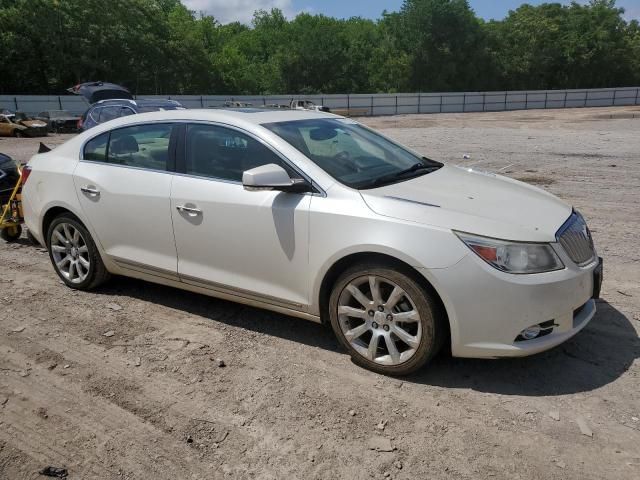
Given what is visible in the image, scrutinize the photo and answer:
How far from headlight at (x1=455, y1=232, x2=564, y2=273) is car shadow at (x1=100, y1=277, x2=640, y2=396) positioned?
0.75m

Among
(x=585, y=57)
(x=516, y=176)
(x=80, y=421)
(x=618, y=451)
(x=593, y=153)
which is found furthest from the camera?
(x=585, y=57)

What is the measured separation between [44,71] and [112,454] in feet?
174

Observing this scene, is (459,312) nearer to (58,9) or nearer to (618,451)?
(618,451)

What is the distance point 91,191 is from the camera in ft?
15.2

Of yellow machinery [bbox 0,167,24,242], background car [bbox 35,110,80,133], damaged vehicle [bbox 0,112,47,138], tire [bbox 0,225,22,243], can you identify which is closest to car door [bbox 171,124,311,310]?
yellow machinery [bbox 0,167,24,242]

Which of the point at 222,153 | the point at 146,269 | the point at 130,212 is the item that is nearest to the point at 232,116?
the point at 222,153

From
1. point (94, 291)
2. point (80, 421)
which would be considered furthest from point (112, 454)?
point (94, 291)

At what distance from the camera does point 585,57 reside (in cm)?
6862

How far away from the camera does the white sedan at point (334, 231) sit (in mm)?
3166

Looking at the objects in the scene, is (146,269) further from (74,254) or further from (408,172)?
(408,172)

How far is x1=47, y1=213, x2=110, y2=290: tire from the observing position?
485 centimetres

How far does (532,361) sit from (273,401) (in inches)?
67.0

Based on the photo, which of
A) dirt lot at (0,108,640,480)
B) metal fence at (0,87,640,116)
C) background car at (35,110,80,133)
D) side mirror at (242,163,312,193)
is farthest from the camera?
metal fence at (0,87,640,116)

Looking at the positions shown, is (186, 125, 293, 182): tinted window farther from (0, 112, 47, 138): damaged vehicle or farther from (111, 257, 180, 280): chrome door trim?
(0, 112, 47, 138): damaged vehicle
